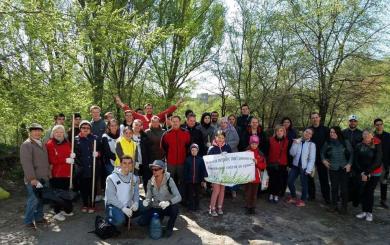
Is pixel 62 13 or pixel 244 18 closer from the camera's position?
pixel 62 13

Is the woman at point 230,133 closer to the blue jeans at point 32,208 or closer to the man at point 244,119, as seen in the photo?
the man at point 244,119

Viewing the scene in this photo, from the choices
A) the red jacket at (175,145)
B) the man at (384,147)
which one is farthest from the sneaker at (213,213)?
the man at (384,147)

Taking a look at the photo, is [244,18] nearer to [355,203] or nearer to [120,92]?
[120,92]

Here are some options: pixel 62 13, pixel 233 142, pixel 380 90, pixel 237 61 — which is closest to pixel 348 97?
pixel 380 90

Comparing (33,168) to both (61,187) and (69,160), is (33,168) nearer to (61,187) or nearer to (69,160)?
(69,160)

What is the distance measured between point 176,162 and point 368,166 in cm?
424

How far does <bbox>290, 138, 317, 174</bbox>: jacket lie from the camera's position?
8547mm

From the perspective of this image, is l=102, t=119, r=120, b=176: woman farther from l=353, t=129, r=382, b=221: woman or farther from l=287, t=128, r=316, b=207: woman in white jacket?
l=353, t=129, r=382, b=221: woman

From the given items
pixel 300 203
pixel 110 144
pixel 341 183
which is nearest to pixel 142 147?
pixel 110 144

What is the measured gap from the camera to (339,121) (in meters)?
18.5

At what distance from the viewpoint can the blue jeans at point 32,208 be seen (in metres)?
6.57

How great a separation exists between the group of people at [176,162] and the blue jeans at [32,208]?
0.7 inches

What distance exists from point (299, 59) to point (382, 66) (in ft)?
11.3

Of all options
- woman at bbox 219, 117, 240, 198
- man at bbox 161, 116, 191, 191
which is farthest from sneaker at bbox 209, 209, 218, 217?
woman at bbox 219, 117, 240, 198
